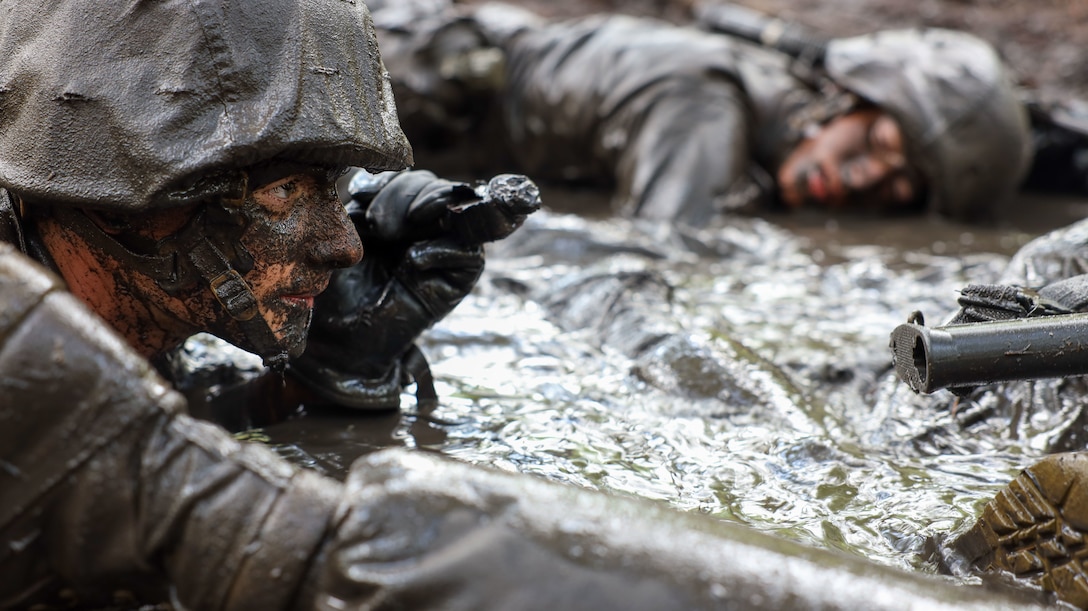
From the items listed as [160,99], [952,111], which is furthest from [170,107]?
[952,111]

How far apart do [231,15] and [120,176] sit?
303 mm

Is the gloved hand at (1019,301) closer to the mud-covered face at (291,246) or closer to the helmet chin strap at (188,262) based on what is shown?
the mud-covered face at (291,246)

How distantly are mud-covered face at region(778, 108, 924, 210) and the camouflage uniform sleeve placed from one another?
4.23 meters

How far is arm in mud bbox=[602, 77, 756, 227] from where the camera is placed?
4730mm

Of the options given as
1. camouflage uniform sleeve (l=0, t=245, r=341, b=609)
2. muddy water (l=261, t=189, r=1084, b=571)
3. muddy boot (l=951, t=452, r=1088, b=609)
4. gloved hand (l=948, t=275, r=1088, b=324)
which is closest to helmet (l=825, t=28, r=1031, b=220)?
muddy water (l=261, t=189, r=1084, b=571)

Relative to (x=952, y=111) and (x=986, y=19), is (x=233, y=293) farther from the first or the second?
(x=986, y=19)

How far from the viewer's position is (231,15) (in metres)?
1.65

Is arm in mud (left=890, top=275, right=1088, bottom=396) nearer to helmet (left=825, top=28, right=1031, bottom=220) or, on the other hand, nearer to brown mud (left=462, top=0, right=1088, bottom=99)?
helmet (left=825, top=28, right=1031, bottom=220)

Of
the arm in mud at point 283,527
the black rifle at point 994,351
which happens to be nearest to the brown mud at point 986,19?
the black rifle at point 994,351

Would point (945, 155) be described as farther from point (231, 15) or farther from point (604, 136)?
point (231, 15)

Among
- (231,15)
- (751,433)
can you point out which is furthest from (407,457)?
(751,433)

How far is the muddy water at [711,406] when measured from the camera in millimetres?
2006

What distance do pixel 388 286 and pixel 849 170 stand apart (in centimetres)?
343

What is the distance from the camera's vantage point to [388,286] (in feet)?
7.45
